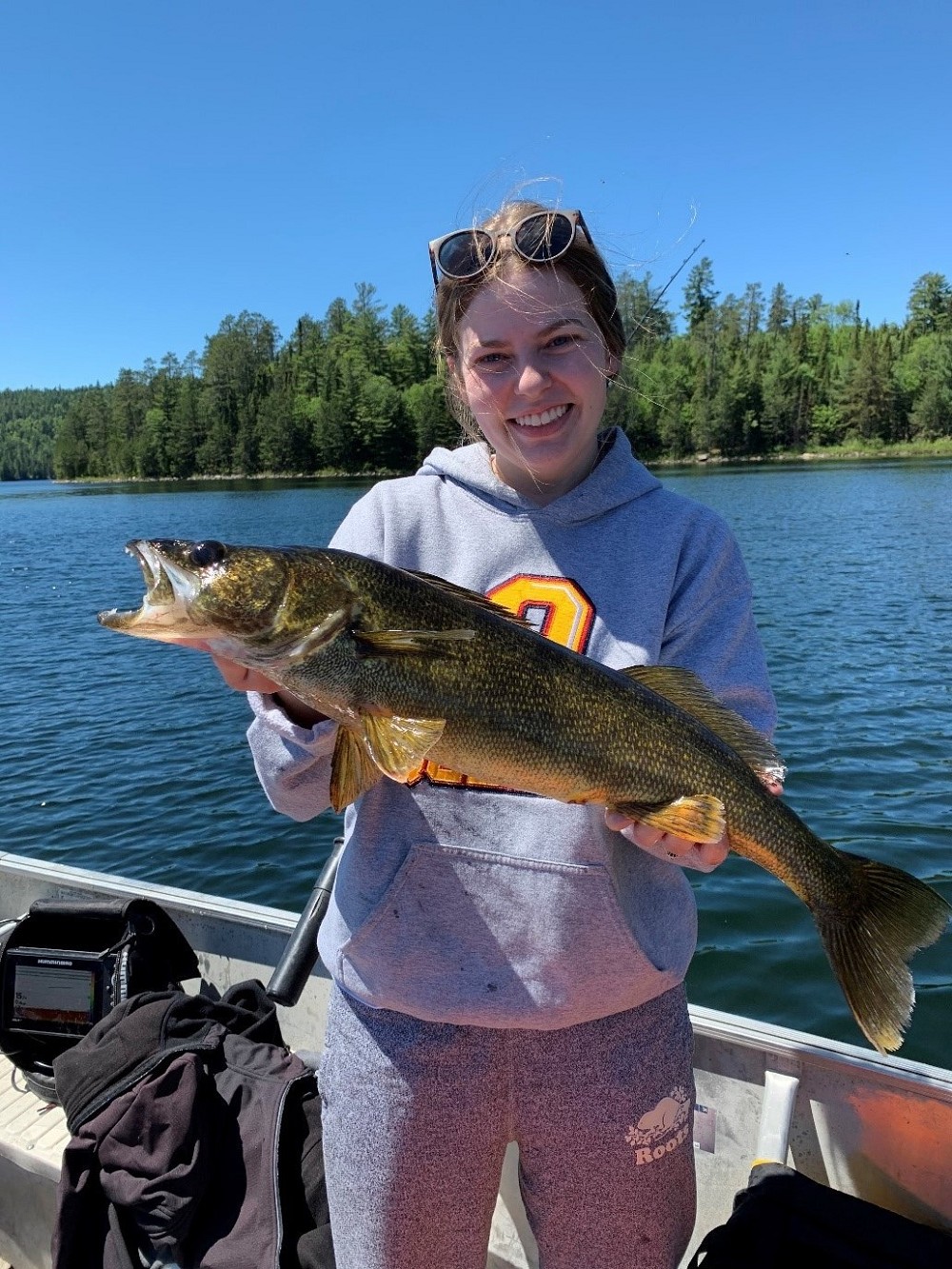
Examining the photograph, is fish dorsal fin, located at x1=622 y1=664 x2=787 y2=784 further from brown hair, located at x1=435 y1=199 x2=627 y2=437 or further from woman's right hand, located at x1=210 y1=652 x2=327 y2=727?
brown hair, located at x1=435 y1=199 x2=627 y2=437

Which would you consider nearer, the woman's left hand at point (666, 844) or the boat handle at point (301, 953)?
the woman's left hand at point (666, 844)

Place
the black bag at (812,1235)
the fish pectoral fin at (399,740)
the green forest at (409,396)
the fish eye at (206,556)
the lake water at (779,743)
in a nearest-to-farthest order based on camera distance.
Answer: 1. the fish pectoral fin at (399,740)
2. the fish eye at (206,556)
3. the black bag at (812,1235)
4. the lake water at (779,743)
5. the green forest at (409,396)

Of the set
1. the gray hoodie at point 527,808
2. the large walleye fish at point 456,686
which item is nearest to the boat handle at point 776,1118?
the large walleye fish at point 456,686

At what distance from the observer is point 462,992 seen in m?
2.24

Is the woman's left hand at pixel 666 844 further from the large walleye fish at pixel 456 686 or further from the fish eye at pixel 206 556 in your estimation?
the fish eye at pixel 206 556

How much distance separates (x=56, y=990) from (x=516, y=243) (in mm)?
3754

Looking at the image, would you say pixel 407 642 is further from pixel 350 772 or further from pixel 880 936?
pixel 880 936

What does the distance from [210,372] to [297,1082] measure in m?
131

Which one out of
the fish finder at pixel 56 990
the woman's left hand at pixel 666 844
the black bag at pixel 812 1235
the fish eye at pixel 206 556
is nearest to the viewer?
the woman's left hand at pixel 666 844

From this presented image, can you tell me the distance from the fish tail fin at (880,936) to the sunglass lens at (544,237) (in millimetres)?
1948

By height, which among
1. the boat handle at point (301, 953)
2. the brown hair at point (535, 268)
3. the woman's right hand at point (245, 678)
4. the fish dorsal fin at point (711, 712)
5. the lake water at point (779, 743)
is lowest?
the lake water at point (779, 743)

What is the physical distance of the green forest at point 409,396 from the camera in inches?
4070

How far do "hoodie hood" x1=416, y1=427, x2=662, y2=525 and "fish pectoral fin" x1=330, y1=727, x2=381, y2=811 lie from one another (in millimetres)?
897

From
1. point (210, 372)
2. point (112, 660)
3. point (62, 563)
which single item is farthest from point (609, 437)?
point (210, 372)
